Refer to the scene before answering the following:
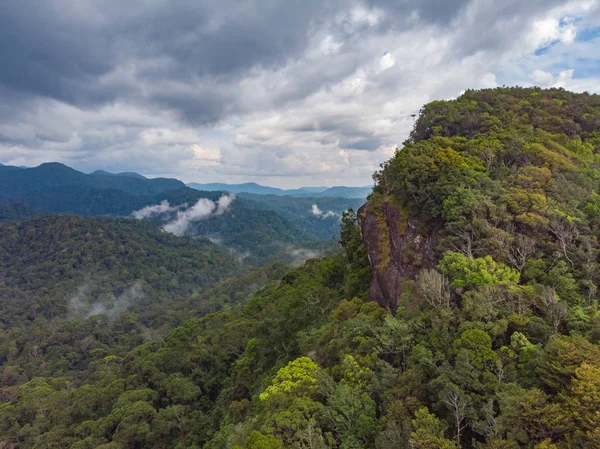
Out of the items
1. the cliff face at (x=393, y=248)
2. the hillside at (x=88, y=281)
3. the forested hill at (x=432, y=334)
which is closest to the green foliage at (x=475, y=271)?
the forested hill at (x=432, y=334)

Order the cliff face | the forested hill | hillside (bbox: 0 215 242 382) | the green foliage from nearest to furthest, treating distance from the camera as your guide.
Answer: the forested hill
the green foliage
the cliff face
hillside (bbox: 0 215 242 382)

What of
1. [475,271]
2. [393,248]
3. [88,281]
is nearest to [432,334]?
[475,271]

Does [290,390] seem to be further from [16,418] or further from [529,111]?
[16,418]

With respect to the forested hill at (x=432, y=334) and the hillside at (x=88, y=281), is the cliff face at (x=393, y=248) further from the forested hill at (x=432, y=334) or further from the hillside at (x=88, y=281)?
the hillside at (x=88, y=281)

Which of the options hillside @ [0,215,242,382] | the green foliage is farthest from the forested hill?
hillside @ [0,215,242,382]

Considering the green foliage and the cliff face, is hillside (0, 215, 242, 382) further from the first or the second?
the green foliage
